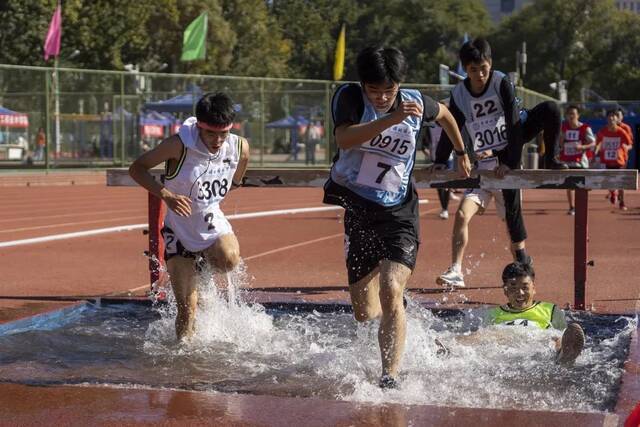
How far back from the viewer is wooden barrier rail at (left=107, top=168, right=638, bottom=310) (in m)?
7.76

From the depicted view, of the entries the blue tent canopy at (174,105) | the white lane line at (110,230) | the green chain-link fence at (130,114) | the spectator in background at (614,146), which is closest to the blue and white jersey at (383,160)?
the white lane line at (110,230)

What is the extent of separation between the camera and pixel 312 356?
655 cm

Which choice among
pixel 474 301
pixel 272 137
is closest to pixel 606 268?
pixel 474 301

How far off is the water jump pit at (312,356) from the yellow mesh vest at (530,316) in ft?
0.40

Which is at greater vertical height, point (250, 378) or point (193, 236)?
point (193, 236)

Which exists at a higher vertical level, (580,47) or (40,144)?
(580,47)

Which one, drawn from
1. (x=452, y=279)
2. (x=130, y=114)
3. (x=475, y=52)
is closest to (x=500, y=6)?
(x=130, y=114)

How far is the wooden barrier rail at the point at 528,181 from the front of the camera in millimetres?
7762

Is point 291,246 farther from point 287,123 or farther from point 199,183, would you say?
point 287,123

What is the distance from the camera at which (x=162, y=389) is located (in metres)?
5.54

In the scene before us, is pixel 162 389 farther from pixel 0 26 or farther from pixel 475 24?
pixel 475 24

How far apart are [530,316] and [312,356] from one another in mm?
1413

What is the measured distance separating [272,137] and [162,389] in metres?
27.9

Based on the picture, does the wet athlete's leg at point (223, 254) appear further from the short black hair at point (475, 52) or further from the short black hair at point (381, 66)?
the short black hair at point (475, 52)
